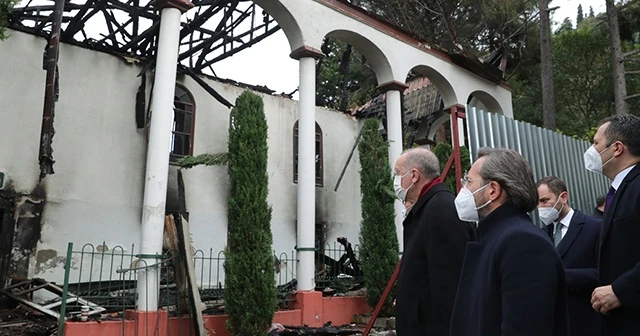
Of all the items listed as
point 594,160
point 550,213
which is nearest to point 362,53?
point 550,213

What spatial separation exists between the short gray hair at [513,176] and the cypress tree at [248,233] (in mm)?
5647

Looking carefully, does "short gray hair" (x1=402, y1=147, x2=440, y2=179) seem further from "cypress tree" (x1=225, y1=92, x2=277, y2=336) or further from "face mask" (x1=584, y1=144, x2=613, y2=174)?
"cypress tree" (x1=225, y1=92, x2=277, y2=336)

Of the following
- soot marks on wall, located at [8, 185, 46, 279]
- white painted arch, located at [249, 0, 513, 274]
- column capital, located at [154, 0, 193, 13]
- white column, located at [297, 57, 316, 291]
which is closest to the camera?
column capital, located at [154, 0, 193, 13]

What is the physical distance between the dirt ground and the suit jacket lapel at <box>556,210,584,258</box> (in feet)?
22.1

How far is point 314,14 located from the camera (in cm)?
1024

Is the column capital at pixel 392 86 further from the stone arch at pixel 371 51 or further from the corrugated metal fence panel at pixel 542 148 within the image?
the corrugated metal fence panel at pixel 542 148

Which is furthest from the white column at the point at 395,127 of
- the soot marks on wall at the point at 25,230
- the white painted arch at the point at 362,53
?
the soot marks on wall at the point at 25,230

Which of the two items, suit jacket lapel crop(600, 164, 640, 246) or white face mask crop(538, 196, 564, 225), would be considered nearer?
suit jacket lapel crop(600, 164, 640, 246)

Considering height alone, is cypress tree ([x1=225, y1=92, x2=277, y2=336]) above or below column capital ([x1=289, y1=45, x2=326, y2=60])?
below

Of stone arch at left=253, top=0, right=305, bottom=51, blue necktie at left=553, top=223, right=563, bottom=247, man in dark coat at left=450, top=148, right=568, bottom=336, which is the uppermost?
stone arch at left=253, top=0, right=305, bottom=51

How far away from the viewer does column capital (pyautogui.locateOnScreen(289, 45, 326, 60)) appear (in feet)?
32.4

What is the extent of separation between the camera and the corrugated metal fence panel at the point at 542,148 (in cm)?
611

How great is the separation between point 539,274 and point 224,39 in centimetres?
1137

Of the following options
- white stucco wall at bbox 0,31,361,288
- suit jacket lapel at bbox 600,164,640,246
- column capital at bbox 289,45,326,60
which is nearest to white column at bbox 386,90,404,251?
column capital at bbox 289,45,326,60
